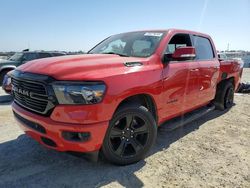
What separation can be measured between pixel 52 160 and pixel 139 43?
7.46 ft

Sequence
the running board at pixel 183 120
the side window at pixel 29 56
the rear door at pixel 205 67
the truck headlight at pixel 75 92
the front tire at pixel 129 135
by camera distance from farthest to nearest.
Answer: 1. the side window at pixel 29 56
2. the rear door at pixel 205 67
3. the running board at pixel 183 120
4. the front tire at pixel 129 135
5. the truck headlight at pixel 75 92

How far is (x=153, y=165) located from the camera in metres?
3.67

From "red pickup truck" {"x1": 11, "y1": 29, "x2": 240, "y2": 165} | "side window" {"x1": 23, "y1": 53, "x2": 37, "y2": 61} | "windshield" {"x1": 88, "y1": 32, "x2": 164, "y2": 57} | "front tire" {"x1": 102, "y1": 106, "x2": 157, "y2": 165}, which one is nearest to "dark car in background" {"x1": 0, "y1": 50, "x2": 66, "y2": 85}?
"side window" {"x1": 23, "y1": 53, "x2": 37, "y2": 61}

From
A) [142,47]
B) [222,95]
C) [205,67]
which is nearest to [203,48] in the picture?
[205,67]

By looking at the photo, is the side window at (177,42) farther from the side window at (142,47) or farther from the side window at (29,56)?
the side window at (29,56)

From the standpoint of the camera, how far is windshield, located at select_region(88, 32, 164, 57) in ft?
13.8

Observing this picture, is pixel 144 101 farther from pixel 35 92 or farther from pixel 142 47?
pixel 35 92

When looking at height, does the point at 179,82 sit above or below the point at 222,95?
above

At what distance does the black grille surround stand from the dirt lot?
80 centimetres

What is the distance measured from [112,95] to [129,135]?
2.48ft

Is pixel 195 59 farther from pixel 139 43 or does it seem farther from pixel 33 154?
pixel 33 154

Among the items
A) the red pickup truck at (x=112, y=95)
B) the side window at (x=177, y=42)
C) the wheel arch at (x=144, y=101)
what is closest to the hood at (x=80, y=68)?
the red pickup truck at (x=112, y=95)

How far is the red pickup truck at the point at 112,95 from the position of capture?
3037 mm

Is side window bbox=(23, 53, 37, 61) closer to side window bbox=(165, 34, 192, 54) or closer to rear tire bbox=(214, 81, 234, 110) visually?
rear tire bbox=(214, 81, 234, 110)
